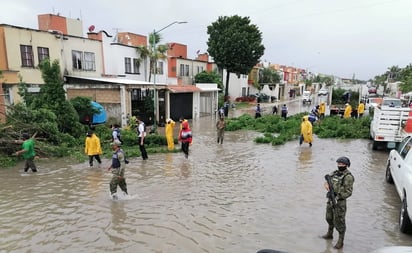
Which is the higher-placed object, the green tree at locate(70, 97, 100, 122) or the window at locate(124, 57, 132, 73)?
the window at locate(124, 57, 132, 73)

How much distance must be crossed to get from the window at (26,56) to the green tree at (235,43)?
2488 cm

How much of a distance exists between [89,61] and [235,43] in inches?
818

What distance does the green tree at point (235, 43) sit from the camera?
40844 mm

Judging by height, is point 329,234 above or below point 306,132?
below

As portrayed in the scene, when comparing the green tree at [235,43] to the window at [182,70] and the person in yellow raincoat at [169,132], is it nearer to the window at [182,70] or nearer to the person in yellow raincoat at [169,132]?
the window at [182,70]

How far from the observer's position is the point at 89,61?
992 inches

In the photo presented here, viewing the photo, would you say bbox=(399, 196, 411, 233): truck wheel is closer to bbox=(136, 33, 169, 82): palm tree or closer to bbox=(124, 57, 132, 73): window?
bbox=(136, 33, 169, 82): palm tree

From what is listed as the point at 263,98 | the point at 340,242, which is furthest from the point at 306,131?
the point at 263,98

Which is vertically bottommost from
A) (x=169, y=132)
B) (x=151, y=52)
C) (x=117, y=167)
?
(x=169, y=132)

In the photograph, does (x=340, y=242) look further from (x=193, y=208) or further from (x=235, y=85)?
(x=235, y=85)

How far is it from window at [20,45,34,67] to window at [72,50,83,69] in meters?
3.42

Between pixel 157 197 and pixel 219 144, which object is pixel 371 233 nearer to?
pixel 157 197

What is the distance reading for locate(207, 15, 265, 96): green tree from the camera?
4084cm

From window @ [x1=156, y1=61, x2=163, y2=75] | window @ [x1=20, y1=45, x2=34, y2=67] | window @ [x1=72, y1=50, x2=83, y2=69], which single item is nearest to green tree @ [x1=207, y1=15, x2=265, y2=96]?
window @ [x1=156, y1=61, x2=163, y2=75]
